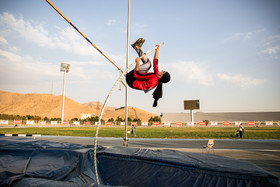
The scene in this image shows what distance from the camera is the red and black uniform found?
411 centimetres

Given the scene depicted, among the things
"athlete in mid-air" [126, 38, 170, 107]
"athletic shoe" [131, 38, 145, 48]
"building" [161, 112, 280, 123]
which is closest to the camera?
"athlete in mid-air" [126, 38, 170, 107]

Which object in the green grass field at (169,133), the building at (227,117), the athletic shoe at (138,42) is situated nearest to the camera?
the athletic shoe at (138,42)

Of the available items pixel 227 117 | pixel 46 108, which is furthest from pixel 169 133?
pixel 46 108

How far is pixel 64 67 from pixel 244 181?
50148mm

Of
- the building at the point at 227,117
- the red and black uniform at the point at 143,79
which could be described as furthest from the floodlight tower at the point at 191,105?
the red and black uniform at the point at 143,79

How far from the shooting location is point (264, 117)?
57250 mm

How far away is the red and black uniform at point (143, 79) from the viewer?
162 inches

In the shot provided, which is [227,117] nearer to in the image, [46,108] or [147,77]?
[147,77]

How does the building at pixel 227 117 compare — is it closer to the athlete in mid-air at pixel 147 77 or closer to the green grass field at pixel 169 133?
the green grass field at pixel 169 133

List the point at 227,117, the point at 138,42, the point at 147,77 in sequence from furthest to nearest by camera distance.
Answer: the point at 227,117 → the point at 138,42 → the point at 147,77

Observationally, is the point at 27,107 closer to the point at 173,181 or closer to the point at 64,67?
the point at 64,67

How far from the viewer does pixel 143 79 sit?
4.18 m

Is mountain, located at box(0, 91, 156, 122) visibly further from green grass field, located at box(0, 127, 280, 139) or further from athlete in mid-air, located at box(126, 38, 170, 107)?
athlete in mid-air, located at box(126, 38, 170, 107)

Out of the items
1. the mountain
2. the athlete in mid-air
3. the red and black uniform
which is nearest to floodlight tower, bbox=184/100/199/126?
the athlete in mid-air
